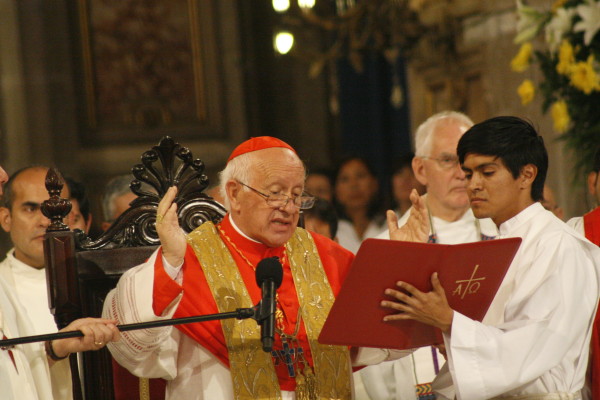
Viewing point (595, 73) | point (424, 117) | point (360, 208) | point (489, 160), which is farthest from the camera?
point (424, 117)

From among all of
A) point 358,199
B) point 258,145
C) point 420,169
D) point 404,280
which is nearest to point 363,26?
point 358,199

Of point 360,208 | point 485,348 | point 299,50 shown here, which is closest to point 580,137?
point 360,208

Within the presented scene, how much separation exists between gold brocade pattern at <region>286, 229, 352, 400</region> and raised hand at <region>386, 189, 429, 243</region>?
413 millimetres

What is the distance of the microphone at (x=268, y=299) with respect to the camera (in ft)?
9.64

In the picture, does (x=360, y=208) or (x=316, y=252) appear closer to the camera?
(x=316, y=252)

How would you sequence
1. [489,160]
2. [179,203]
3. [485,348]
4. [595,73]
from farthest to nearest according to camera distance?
[595,73] < [179,203] < [489,160] < [485,348]

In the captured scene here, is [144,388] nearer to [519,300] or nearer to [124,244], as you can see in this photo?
[124,244]

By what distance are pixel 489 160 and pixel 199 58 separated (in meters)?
7.29

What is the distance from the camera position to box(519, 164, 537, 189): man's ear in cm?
352

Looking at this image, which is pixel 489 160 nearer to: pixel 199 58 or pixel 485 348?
pixel 485 348

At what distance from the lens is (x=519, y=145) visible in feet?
11.5

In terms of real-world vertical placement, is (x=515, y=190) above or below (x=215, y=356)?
above

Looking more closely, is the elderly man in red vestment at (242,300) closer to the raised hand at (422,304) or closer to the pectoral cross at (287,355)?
the pectoral cross at (287,355)

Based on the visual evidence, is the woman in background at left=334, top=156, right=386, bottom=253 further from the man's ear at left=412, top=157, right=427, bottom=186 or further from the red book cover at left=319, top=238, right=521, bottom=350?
the red book cover at left=319, top=238, right=521, bottom=350
